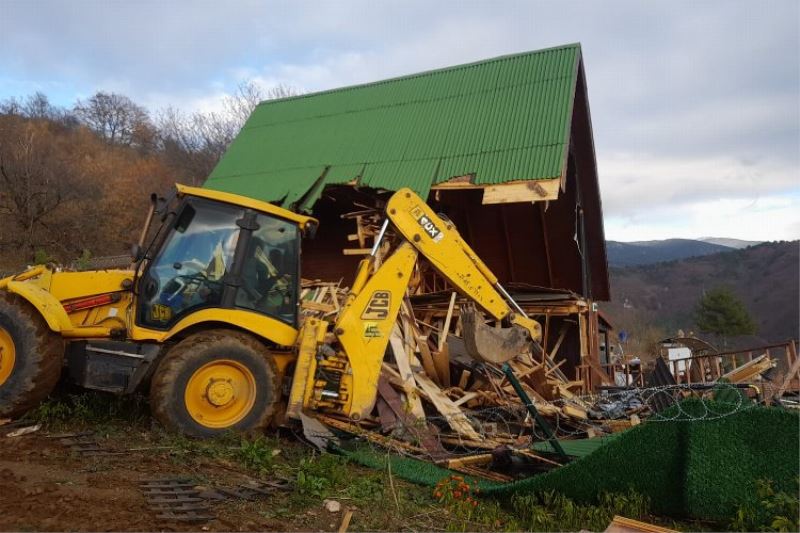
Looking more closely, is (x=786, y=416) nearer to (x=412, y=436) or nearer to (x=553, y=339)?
(x=412, y=436)

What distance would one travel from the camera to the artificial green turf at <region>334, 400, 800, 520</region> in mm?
4555

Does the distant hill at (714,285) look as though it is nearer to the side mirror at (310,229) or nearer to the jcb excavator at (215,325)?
the jcb excavator at (215,325)

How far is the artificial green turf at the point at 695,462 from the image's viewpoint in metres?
4.55

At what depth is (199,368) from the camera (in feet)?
21.3

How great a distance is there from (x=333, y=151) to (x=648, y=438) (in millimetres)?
11535

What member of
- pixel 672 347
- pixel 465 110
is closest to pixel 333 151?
pixel 465 110

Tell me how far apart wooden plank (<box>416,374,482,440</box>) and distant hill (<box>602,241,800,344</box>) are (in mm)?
53469

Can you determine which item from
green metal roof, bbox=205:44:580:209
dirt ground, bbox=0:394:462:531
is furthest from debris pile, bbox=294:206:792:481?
green metal roof, bbox=205:44:580:209

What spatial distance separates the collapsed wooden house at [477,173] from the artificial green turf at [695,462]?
6.85 metres

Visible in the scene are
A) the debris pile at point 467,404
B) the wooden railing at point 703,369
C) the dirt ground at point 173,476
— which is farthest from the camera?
the wooden railing at point 703,369

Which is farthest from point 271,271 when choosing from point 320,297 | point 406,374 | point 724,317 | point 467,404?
point 724,317

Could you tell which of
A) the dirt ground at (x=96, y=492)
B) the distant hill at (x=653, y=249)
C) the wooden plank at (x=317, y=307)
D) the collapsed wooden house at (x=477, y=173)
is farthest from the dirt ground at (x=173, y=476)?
the distant hill at (x=653, y=249)

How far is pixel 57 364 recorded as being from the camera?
21.4 ft

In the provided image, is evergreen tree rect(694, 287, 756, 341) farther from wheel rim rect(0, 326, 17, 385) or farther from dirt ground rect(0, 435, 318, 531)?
wheel rim rect(0, 326, 17, 385)
